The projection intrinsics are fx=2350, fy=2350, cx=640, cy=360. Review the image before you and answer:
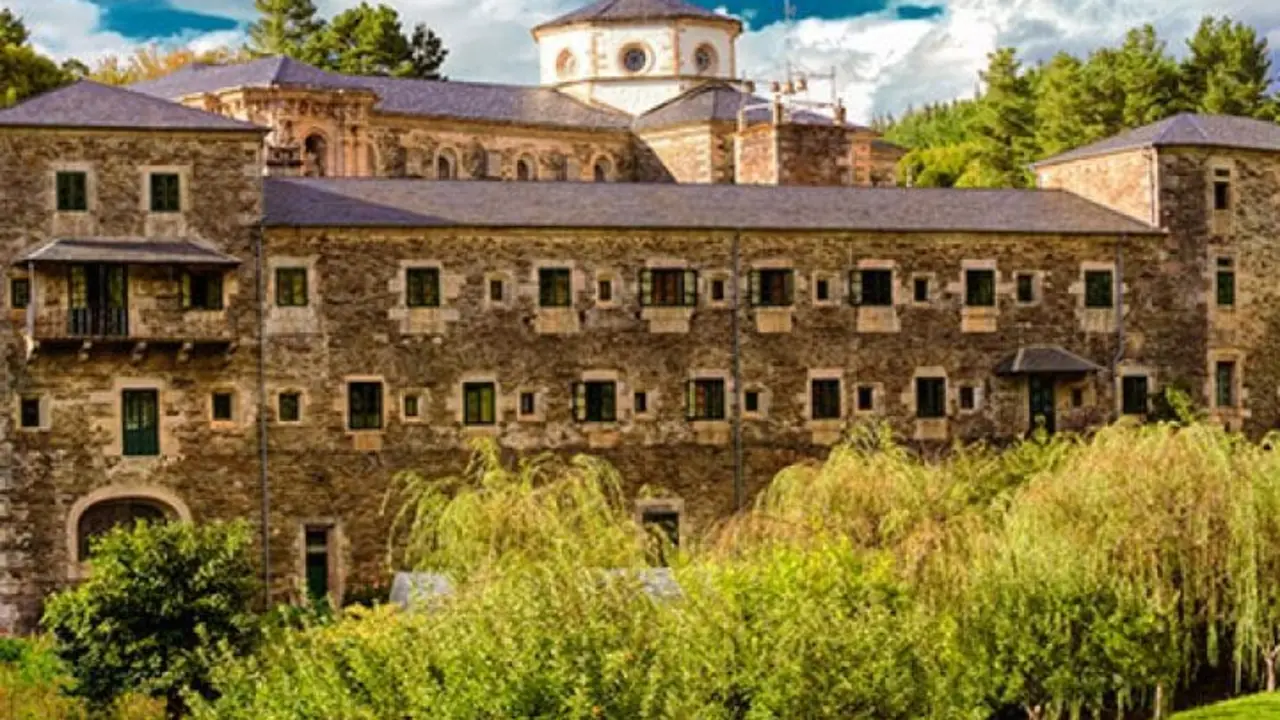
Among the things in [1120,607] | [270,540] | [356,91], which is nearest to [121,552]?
[270,540]

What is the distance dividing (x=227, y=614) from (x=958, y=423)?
17.2 m

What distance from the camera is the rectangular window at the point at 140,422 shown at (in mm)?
44312

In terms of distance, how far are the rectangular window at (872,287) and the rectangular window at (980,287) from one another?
5.63ft

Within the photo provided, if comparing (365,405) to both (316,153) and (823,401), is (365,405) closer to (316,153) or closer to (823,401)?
(823,401)

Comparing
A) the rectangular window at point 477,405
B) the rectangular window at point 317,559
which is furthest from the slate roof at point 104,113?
the rectangular window at point 317,559

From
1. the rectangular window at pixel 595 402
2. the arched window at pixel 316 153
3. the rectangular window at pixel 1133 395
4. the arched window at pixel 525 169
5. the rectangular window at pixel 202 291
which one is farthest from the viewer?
the arched window at pixel 525 169

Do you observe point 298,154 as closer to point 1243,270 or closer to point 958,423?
point 958,423

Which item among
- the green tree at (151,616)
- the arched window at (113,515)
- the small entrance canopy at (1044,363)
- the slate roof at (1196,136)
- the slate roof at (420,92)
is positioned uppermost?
the slate roof at (420,92)

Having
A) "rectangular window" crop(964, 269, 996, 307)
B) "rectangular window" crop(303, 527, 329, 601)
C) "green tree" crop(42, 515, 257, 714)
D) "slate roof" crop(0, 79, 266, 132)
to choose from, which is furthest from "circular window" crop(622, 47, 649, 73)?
"green tree" crop(42, 515, 257, 714)

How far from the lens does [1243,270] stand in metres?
50.6

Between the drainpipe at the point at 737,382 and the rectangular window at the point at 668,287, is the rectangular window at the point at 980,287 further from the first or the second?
the rectangular window at the point at 668,287

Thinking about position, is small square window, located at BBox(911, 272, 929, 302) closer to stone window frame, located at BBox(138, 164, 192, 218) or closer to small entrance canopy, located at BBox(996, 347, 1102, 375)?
small entrance canopy, located at BBox(996, 347, 1102, 375)

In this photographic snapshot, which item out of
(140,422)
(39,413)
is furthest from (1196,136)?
(39,413)

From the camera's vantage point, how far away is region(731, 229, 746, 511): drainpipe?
47250 millimetres
